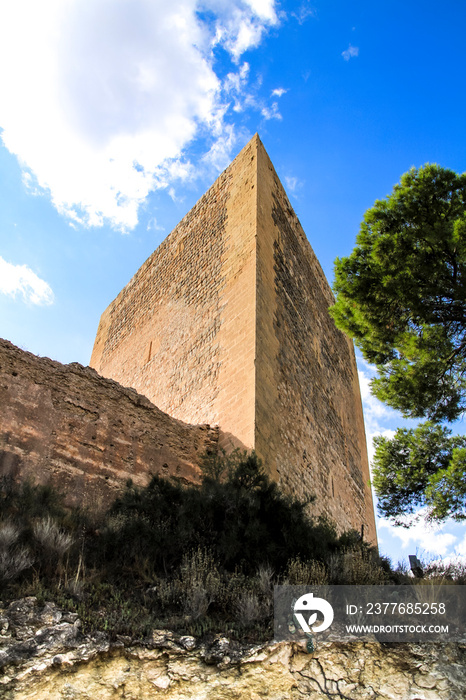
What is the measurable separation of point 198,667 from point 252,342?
16.7ft

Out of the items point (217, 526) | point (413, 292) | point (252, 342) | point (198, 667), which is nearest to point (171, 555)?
point (217, 526)

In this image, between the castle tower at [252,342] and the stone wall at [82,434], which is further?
the castle tower at [252,342]

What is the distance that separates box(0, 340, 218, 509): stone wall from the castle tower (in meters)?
0.86

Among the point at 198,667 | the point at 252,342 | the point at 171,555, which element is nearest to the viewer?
the point at 198,667

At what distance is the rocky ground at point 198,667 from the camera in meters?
2.93

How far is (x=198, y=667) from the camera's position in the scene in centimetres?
315

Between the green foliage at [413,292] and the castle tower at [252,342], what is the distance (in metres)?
1.57

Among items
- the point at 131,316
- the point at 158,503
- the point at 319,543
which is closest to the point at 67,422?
the point at 158,503

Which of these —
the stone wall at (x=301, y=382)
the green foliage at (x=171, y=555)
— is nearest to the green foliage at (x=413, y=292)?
the stone wall at (x=301, y=382)

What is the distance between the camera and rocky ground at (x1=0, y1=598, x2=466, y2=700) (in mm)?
2934

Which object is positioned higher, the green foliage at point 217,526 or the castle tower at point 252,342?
the castle tower at point 252,342

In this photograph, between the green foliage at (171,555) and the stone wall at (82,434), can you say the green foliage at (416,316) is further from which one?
the stone wall at (82,434)

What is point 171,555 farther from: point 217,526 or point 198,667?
point 198,667

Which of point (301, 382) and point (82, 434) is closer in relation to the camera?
point (82, 434)
